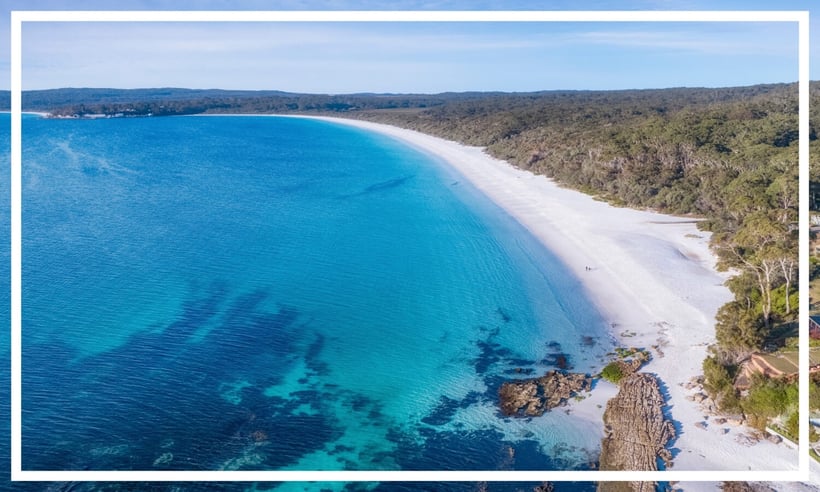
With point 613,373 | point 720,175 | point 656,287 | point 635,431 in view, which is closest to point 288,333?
point 613,373

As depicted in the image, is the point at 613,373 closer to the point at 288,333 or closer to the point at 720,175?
the point at 288,333

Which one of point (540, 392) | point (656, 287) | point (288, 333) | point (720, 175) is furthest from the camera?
point (720, 175)

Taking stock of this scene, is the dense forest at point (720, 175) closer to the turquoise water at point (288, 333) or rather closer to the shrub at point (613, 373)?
the shrub at point (613, 373)

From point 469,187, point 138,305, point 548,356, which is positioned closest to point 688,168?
Answer: point 469,187

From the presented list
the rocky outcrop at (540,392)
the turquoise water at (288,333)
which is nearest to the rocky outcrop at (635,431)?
the turquoise water at (288,333)

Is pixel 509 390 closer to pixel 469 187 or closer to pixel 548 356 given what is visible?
pixel 548 356

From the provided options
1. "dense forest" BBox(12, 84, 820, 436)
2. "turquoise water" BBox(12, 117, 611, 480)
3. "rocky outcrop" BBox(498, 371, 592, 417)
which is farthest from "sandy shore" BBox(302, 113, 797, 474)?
"turquoise water" BBox(12, 117, 611, 480)
